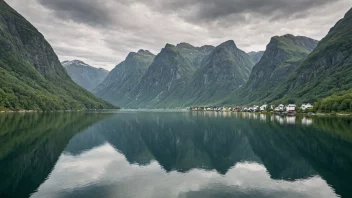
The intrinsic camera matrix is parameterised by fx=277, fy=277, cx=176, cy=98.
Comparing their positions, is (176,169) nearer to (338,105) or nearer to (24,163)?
(24,163)

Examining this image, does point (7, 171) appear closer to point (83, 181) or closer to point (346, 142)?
point (83, 181)

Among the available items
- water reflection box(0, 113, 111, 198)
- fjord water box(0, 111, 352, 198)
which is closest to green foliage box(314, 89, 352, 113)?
fjord water box(0, 111, 352, 198)

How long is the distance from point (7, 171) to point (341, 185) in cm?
3727

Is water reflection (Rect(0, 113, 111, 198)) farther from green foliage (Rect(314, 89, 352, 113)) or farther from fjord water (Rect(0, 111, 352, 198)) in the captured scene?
green foliage (Rect(314, 89, 352, 113))

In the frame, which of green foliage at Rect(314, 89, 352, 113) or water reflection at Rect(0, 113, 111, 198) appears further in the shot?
green foliage at Rect(314, 89, 352, 113)

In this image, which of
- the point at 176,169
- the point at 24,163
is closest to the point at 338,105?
the point at 176,169

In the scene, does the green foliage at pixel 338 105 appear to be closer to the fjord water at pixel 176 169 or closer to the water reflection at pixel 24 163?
the fjord water at pixel 176 169

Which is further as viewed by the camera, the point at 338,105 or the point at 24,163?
the point at 338,105

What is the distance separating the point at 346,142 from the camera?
5581cm

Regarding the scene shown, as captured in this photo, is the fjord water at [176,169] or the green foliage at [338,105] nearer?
the fjord water at [176,169]

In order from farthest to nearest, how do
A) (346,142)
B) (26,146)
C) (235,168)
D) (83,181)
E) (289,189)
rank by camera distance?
1. (346,142)
2. (26,146)
3. (235,168)
4. (83,181)
5. (289,189)

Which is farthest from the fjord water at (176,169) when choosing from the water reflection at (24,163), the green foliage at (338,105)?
the green foliage at (338,105)

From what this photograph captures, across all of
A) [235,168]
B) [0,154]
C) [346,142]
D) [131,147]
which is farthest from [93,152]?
[346,142]

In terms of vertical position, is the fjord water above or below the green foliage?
below
